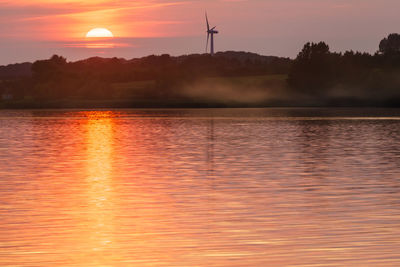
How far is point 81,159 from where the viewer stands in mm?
42500

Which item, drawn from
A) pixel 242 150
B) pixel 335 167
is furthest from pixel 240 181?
pixel 242 150

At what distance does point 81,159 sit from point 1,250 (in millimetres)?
25979

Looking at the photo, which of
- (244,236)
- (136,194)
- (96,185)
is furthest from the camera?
(96,185)

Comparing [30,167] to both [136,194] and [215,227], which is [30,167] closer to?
[136,194]

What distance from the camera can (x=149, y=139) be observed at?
2457 inches

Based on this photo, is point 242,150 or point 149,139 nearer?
point 242,150

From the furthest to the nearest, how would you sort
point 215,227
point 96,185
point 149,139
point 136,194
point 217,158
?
point 149,139, point 217,158, point 96,185, point 136,194, point 215,227

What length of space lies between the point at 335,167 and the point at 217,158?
764cm

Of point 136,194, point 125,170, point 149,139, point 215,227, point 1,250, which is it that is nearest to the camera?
point 1,250

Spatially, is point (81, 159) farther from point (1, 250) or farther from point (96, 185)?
point (1, 250)

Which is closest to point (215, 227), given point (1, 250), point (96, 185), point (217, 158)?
point (1, 250)

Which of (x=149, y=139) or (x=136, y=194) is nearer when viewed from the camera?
(x=136, y=194)

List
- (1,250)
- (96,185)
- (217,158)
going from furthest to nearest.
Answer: (217,158) → (96,185) → (1,250)

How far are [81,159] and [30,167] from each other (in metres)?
6.13
